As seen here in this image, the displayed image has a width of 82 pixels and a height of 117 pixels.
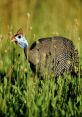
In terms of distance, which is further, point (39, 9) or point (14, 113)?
point (39, 9)

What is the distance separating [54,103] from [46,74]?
679 millimetres

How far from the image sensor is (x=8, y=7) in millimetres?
11164

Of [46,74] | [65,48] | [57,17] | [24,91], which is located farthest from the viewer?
[57,17]

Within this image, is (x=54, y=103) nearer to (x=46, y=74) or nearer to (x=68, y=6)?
(x=46, y=74)

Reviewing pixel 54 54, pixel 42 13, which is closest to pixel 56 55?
pixel 54 54

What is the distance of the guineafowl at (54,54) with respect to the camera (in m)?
5.87

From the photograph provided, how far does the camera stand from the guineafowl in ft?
19.2

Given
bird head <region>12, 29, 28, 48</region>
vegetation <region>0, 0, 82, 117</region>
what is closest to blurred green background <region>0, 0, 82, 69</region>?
vegetation <region>0, 0, 82, 117</region>

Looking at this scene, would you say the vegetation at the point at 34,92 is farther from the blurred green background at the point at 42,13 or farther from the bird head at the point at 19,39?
the blurred green background at the point at 42,13

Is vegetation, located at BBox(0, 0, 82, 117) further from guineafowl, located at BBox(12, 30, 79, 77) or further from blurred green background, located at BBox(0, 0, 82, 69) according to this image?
blurred green background, located at BBox(0, 0, 82, 69)

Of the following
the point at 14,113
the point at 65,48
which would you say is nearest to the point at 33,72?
the point at 65,48

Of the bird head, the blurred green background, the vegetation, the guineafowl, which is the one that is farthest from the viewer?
the blurred green background

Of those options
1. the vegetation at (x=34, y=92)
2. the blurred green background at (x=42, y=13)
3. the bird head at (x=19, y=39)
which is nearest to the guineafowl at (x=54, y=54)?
the bird head at (x=19, y=39)

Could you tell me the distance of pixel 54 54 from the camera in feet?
19.2
